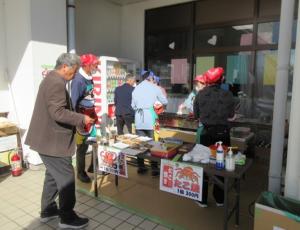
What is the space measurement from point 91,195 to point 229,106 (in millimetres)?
2149

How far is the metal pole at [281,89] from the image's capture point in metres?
2.28

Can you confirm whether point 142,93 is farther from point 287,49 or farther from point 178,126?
point 287,49

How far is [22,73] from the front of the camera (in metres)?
4.26

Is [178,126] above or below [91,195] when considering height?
above

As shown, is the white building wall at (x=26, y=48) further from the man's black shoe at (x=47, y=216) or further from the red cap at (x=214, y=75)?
the red cap at (x=214, y=75)

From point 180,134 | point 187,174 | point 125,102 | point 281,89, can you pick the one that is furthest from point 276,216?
point 180,134

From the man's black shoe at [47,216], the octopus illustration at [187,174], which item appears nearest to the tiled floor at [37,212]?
the man's black shoe at [47,216]

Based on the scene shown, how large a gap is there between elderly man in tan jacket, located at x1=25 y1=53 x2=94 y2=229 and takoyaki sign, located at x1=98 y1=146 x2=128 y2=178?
605 mm

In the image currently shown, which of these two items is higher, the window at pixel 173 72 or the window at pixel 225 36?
the window at pixel 225 36

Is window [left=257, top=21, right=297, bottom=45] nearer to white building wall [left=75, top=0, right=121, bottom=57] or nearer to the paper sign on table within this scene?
the paper sign on table

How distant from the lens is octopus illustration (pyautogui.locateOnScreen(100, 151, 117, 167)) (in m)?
3.13

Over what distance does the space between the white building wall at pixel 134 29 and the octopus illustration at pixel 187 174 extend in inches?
165

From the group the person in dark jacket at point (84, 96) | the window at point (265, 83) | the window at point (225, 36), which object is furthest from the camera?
the window at point (225, 36)

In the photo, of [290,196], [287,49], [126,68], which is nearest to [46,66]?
[126,68]
